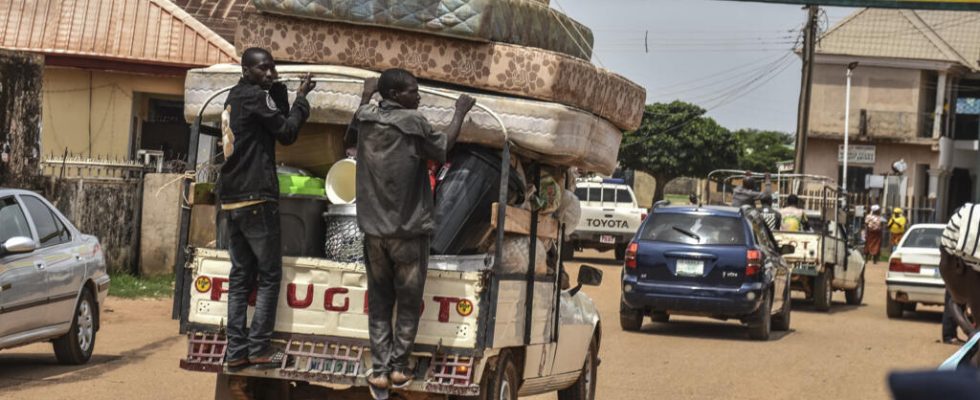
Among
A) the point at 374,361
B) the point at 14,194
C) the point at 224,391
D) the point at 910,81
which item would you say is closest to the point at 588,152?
the point at 374,361

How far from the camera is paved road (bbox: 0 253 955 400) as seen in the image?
11.3m

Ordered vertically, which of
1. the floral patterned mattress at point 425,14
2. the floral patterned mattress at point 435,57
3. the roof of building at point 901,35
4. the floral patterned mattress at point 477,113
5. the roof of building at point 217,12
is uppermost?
the roof of building at point 901,35

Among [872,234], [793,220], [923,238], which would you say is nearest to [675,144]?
[872,234]

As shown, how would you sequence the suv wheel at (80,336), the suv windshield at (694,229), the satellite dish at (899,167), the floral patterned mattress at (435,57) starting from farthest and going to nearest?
the satellite dish at (899,167) → the suv windshield at (694,229) → the suv wheel at (80,336) → the floral patterned mattress at (435,57)

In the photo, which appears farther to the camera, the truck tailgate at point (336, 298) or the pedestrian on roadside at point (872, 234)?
the pedestrian on roadside at point (872, 234)

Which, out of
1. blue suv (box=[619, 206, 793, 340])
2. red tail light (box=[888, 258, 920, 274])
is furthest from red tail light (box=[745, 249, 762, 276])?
red tail light (box=[888, 258, 920, 274])

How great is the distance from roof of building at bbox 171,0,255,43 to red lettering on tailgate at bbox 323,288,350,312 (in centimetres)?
1813

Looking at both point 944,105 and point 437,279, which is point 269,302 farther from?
point 944,105

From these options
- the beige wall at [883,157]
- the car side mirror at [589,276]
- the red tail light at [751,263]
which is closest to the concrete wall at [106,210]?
the red tail light at [751,263]

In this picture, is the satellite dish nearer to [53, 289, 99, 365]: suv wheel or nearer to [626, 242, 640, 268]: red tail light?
[626, 242, 640, 268]: red tail light

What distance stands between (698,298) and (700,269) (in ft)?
1.20

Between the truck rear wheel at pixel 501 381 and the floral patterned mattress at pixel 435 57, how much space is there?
151 cm

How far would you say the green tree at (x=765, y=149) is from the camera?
97.8 meters

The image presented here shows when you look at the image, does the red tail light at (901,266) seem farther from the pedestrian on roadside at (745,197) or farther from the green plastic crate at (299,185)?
the green plastic crate at (299,185)
